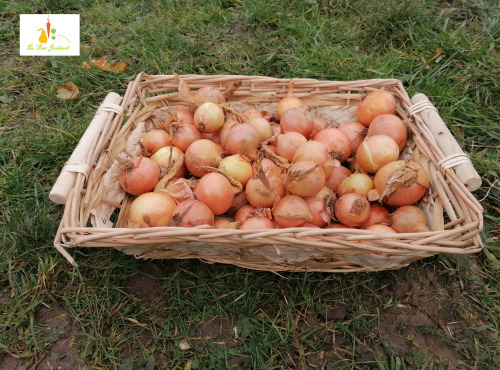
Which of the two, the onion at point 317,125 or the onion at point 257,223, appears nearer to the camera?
the onion at point 257,223

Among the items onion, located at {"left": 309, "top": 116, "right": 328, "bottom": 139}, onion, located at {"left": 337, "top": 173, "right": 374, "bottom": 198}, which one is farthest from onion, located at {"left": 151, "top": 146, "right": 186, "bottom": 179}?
onion, located at {"left": 337, "top": 173, "right": 374, "bottom": 198}

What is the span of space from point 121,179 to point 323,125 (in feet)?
3.64

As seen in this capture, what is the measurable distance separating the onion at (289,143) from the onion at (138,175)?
2.04 ft

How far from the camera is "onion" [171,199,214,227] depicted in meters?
1.57

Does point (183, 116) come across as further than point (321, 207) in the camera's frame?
Yes

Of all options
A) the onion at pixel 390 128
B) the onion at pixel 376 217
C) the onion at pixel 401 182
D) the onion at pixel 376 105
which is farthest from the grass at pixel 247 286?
the onion at pixel 376 105

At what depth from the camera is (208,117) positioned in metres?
1.94

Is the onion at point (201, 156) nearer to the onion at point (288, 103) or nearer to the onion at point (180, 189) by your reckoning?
the onion at point (180, 189)

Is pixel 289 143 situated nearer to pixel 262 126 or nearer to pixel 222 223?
pixel 262 126

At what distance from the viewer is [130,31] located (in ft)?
11.3

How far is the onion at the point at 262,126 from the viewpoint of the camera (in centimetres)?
199

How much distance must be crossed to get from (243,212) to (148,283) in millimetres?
648

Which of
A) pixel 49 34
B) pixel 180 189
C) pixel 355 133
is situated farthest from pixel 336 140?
pixel 49 34

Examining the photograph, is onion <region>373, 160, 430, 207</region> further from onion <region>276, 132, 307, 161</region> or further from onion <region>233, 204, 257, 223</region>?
onion <region>233, 204, 257, 223</region>
